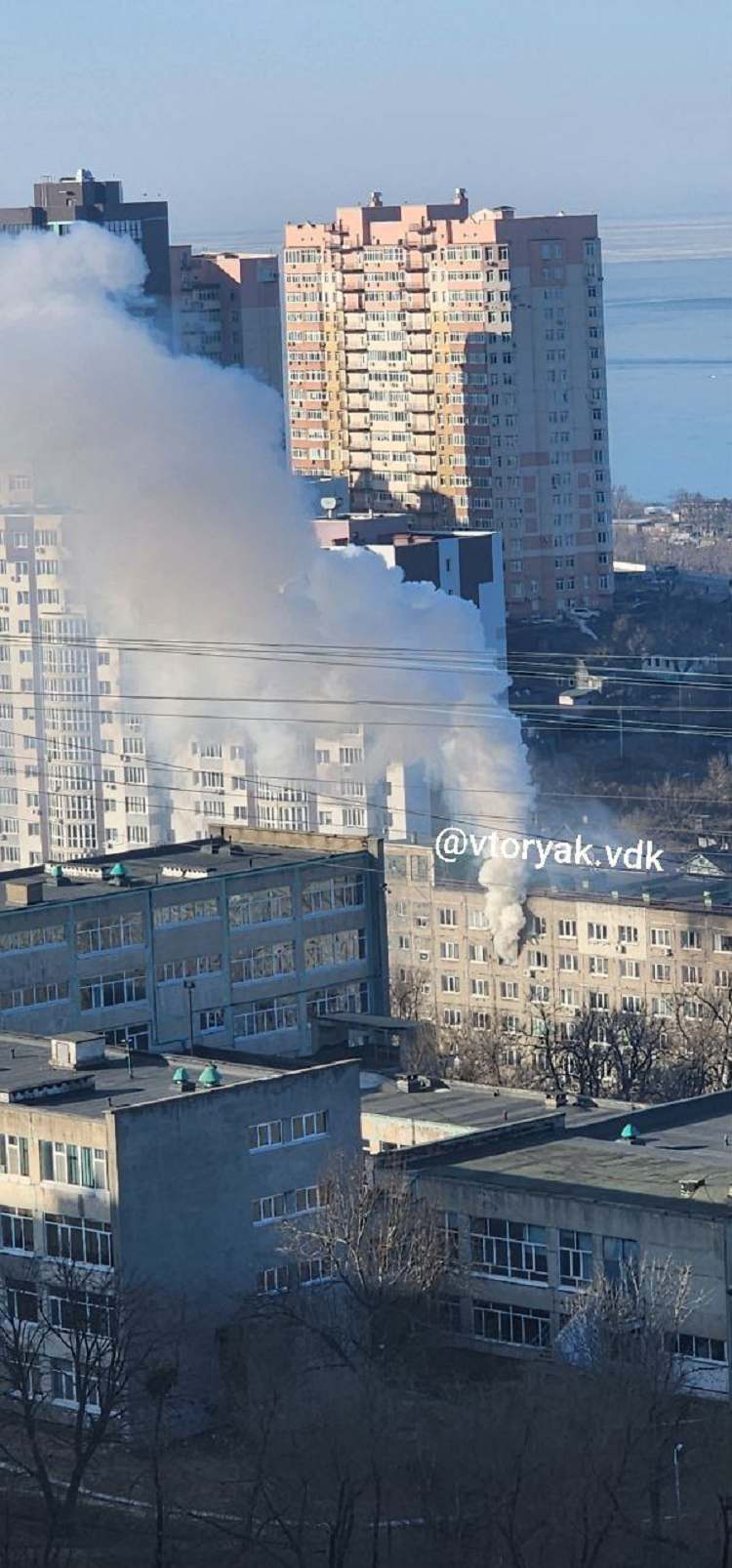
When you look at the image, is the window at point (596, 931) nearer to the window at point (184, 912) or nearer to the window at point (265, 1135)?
the window at point (184, 912)

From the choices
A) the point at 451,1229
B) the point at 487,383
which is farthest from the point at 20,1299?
the point at 487,383

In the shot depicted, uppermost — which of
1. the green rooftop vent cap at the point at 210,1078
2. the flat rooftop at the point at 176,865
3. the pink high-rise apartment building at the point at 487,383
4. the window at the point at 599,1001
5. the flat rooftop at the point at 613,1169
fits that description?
the pink high-rise apartment building at the point at 487,383

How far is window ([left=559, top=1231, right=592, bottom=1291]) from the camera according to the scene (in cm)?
1725

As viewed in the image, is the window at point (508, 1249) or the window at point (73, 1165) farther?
the window at point (508, 1249)

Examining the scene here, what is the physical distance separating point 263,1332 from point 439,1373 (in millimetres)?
915

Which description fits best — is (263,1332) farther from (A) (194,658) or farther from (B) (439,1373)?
(A) (194,658)

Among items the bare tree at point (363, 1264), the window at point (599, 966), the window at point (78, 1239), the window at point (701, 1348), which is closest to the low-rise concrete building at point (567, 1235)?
the window at point (701, 1348)

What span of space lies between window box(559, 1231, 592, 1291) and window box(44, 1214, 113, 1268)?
2.31m

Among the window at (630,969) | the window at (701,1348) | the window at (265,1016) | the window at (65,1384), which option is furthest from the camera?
the window at (630,969)

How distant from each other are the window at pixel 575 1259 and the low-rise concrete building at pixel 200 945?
4.19 m

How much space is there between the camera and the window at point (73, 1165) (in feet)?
54.1

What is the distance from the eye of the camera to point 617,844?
35.8 m

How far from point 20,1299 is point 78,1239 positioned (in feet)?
1.30

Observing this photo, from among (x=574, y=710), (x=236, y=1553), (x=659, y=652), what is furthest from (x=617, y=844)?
(x=236, y=1553)
